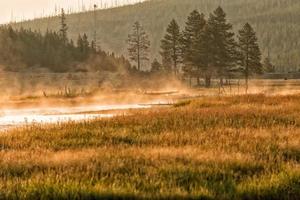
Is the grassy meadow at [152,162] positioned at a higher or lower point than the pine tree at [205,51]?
lower

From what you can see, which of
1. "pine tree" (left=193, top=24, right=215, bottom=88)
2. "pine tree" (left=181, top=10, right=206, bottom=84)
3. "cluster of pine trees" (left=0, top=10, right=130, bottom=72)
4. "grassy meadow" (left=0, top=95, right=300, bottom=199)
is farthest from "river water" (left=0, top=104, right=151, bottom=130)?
"pine tree" (left=181, top=10, right=206, bottom=84)

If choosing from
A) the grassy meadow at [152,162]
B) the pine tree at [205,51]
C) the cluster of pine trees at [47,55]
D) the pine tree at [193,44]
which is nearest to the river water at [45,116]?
the grassy meadow at [152,162]

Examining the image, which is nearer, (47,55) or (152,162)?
(152,162)

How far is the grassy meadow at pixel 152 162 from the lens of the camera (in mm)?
9781

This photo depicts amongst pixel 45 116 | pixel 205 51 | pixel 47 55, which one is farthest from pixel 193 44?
pixel 45 116

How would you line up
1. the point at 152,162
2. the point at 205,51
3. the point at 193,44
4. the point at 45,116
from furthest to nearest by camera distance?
1. the point at 193,44
2. the point at 205,51
3. the point at 45,116
4. the point at 152,162

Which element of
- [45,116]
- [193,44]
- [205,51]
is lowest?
[45,116]

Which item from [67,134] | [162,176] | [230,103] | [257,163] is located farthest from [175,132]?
[230,103]

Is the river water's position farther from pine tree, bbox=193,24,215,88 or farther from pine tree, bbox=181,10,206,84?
pine tree, bbox=181,10,206,84

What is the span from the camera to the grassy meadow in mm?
9781

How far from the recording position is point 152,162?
11898mm

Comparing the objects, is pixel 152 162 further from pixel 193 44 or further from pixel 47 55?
pixel 47 55

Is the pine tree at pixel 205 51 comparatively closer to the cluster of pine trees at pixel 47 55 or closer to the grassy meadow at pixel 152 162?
the cluster of pine trees at pixel 47 55

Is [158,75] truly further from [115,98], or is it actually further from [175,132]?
[175,132]
